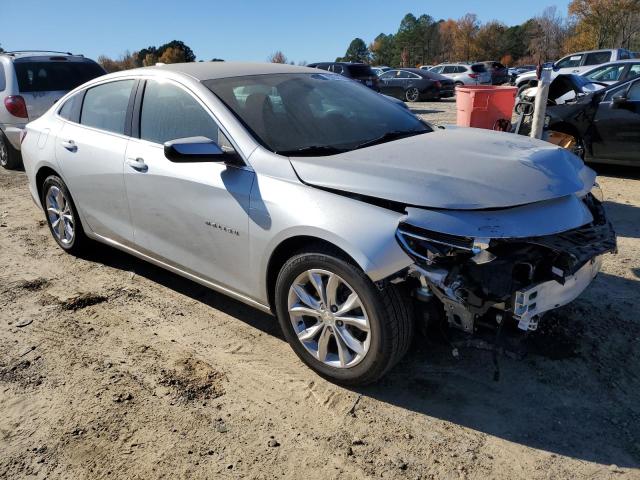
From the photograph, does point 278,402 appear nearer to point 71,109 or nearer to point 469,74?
point 71,109

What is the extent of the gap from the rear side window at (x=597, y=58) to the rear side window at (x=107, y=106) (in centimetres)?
1858

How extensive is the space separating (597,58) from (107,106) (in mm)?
19011

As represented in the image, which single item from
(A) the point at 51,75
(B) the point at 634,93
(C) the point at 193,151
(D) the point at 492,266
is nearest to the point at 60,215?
(C) the point at 193,151

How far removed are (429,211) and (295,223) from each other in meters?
0.70

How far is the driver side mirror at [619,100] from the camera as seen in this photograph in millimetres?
6879

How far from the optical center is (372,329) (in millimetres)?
2625

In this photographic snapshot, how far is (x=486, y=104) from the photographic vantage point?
6387mm

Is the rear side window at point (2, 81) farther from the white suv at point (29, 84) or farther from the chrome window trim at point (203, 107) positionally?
the chrome window trim at point (203, 107)

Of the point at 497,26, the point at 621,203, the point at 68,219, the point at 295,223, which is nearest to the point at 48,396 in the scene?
the point at 295,223

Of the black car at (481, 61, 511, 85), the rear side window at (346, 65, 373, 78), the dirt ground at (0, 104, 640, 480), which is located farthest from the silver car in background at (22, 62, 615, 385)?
the black car at (481, 61, 511, 85)

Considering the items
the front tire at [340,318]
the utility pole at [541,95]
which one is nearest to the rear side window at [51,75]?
the utility pole at [541,95]

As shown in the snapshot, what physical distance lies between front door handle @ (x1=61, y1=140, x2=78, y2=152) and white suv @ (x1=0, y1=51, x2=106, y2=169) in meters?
4.36

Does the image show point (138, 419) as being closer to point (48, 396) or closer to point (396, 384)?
point (48, 396)

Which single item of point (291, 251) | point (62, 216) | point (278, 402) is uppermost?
point (291, 251)
